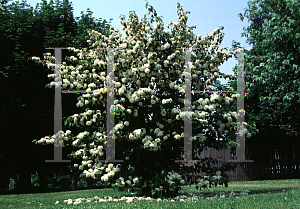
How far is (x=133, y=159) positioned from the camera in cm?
911

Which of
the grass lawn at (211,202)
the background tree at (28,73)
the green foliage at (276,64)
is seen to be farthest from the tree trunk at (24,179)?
the green foliage at (276,64)

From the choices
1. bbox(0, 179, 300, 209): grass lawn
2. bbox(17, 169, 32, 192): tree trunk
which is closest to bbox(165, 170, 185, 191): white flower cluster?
bbox(0, 179, 300, 209): grass lawn

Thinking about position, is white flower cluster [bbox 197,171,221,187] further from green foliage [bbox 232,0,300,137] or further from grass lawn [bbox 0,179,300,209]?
green foliage [bbox 232,0,300,137]

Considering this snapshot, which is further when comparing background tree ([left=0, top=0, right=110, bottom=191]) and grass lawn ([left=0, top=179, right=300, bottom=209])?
background tree ([left=0, top=0, right=110, bottom=191])

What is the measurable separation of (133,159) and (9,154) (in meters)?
14.5

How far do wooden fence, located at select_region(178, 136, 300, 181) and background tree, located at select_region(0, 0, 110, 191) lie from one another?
45.2 ft

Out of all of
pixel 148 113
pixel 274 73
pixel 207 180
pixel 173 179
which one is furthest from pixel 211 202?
pixel 274 73

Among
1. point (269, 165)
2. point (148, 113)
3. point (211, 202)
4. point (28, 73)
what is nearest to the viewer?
point (211, 202)

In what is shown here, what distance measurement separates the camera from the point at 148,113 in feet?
29.9

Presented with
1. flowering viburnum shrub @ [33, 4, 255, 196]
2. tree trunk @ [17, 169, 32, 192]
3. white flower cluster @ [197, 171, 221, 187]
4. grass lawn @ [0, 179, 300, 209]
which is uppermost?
flowering viburnum shrub @ [33, 4, 255, 196]

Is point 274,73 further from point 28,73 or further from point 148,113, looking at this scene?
point 28,73

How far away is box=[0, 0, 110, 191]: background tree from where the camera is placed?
1830 centimetres

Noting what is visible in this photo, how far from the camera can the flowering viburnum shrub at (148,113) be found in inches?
339

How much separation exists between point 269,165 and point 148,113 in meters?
19.0
